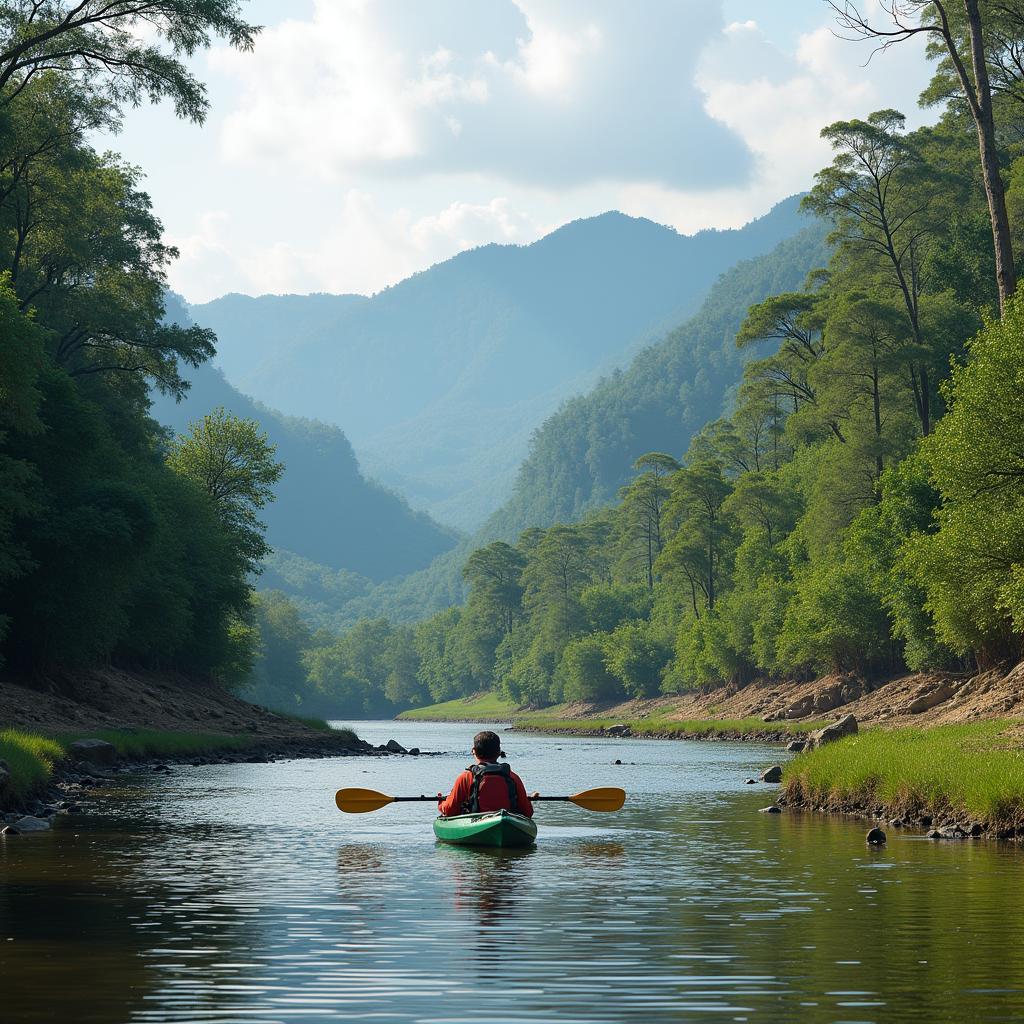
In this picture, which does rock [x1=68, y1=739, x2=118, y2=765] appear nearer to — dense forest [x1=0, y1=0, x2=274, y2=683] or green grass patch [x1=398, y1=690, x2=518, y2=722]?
dense forest [x1=0, y1=0, x2=274, y2=683]

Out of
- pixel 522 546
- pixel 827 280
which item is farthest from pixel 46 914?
pixel 522 546

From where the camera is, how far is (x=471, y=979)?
12227 millimetres

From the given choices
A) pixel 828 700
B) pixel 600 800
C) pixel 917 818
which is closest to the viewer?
pixel 917 818

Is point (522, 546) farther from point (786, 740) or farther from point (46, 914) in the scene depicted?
point (46, 914)

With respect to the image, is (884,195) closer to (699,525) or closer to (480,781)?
(699,525)

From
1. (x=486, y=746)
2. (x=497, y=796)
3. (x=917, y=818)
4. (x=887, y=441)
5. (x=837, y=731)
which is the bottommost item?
(x=917, y=818)

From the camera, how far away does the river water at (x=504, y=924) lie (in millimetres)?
11273

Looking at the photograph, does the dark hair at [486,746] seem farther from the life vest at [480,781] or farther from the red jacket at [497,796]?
the red jacket at [497,796]

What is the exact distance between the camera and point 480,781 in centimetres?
2448

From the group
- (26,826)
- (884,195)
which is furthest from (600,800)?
(884,195)

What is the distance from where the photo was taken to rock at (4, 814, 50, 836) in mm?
24453

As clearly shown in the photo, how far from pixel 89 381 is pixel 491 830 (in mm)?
46073

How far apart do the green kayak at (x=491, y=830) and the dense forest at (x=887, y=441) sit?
52.3 feet

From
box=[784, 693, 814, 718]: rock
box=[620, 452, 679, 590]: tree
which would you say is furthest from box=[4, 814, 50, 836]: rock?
box=[620, 452, 679, 590]: tree
